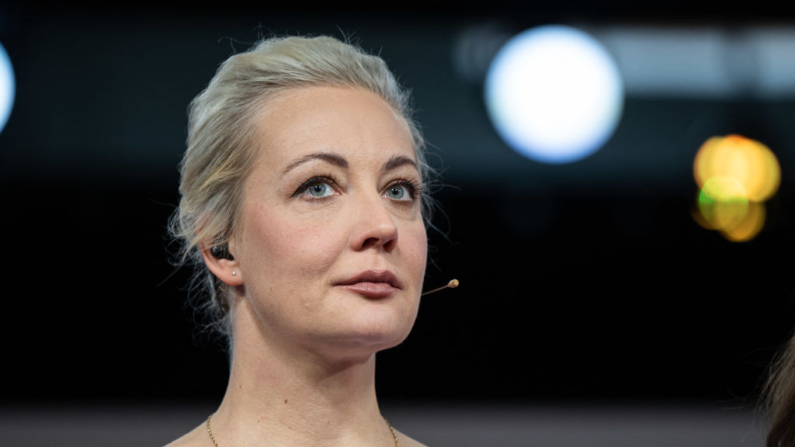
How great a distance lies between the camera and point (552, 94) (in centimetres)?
354

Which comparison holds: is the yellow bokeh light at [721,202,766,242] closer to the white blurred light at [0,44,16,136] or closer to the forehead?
the forehead

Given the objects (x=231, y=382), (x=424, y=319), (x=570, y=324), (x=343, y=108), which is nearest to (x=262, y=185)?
(x=343, y=108)

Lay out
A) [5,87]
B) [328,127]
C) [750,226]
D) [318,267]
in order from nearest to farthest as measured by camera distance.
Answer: [318,267], [328,127], [5,87], [750,226]

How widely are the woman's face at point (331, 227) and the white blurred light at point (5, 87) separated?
5.17ft

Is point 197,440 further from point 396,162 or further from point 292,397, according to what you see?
point 396,162

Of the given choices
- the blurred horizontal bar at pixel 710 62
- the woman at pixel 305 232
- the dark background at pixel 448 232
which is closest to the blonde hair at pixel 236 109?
the woman at pixel 305 232

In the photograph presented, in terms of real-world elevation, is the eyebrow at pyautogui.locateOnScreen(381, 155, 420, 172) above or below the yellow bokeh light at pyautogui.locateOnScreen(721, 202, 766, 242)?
below

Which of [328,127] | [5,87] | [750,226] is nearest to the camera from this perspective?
[328,127]

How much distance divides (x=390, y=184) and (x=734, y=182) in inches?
77.1

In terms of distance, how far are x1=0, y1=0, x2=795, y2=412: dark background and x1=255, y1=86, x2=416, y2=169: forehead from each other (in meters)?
1.10

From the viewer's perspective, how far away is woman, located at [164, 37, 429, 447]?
188 cm

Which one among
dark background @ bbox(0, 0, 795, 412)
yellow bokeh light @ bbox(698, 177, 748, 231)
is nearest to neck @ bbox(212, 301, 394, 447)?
dark background @ bbox(0, 0, 795, 412)

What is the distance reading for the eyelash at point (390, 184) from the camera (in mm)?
1944

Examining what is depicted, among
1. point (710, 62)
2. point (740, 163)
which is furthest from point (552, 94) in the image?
point (740, 163)
